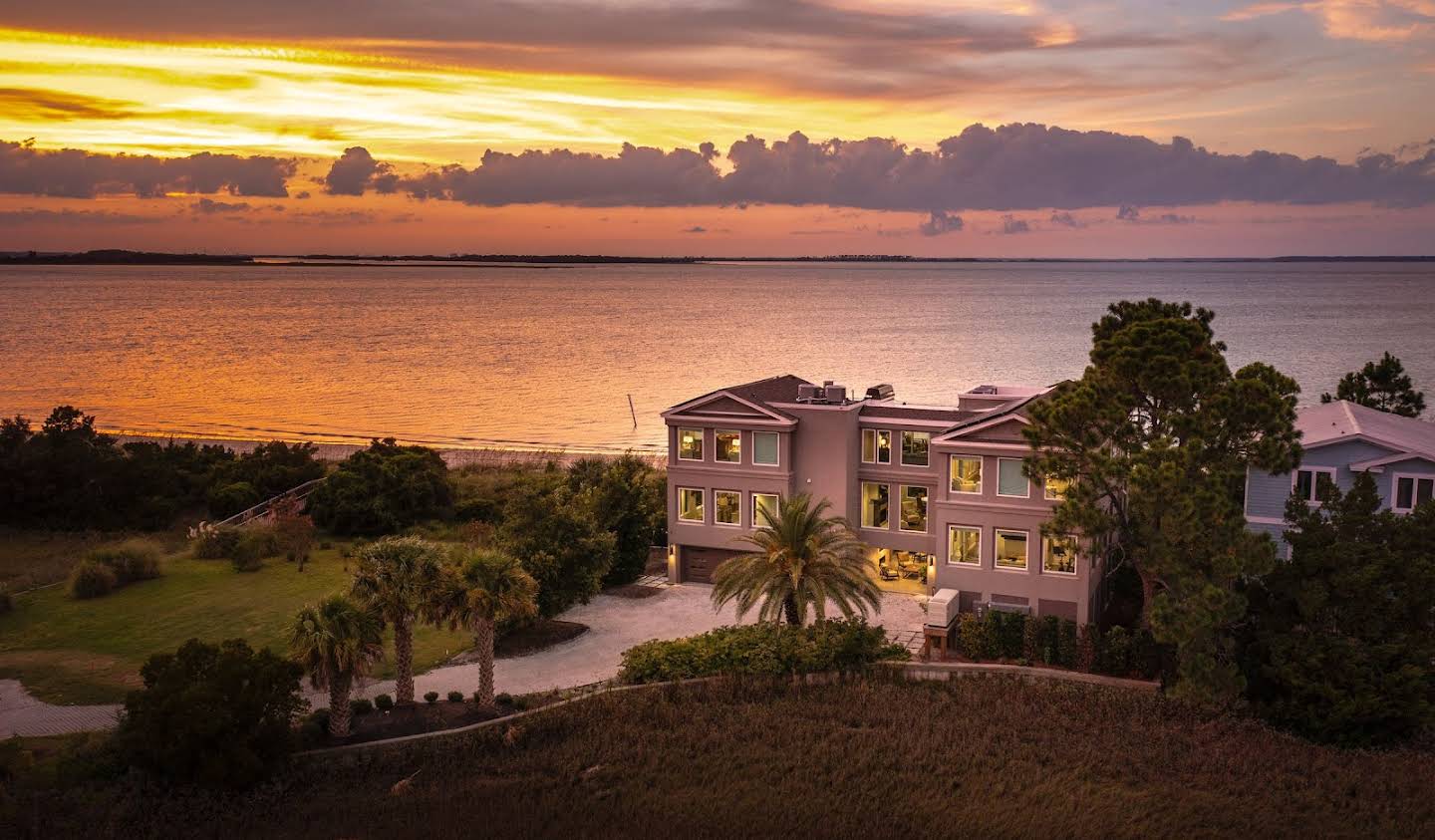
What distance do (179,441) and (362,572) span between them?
6752 centimetres

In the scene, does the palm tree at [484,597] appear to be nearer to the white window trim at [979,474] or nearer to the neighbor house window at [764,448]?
the neighbor house window at [764,448]

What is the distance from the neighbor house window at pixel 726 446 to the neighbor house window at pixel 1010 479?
379 inches

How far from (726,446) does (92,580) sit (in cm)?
2288

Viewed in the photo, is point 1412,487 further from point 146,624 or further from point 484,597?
point 146,624

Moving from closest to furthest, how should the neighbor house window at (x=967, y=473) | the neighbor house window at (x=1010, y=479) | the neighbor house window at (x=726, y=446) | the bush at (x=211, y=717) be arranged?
the bush at (x=211, y=717) < the neighbor house window at (x=1010, y=479) < the neighbor house window at (x=967, y=473) < the neighbor house window at (x=726, y=446)

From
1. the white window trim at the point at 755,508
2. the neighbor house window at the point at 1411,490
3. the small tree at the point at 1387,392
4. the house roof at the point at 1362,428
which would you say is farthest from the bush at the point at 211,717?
the small tree at the point at 1387,392

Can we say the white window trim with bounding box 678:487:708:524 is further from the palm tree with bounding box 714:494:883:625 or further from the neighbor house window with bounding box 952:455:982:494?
the neighbor house window with bounding box 952:455:982:494

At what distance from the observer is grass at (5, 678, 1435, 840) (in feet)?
72.0

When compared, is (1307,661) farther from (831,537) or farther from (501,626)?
(501,626)

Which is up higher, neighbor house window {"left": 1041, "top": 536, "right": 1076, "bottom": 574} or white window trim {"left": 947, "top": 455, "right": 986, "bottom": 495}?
white window trim {"left": 947, "top": 455, "right": 986, "bottom": 495}

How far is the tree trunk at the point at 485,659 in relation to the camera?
1089 inches

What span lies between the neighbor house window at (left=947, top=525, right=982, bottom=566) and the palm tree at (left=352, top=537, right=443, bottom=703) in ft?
54.6

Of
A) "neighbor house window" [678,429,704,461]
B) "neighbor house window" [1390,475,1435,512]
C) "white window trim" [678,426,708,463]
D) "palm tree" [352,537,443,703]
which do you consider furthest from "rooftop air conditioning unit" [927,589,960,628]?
"palm tree" [352,537,443,703]

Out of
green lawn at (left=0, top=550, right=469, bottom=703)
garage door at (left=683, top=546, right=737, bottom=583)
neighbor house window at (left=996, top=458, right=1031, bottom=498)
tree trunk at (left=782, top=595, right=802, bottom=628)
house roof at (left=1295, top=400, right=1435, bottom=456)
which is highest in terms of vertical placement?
house roof at (left=1295, top=400, right=1435, bottom=456)
